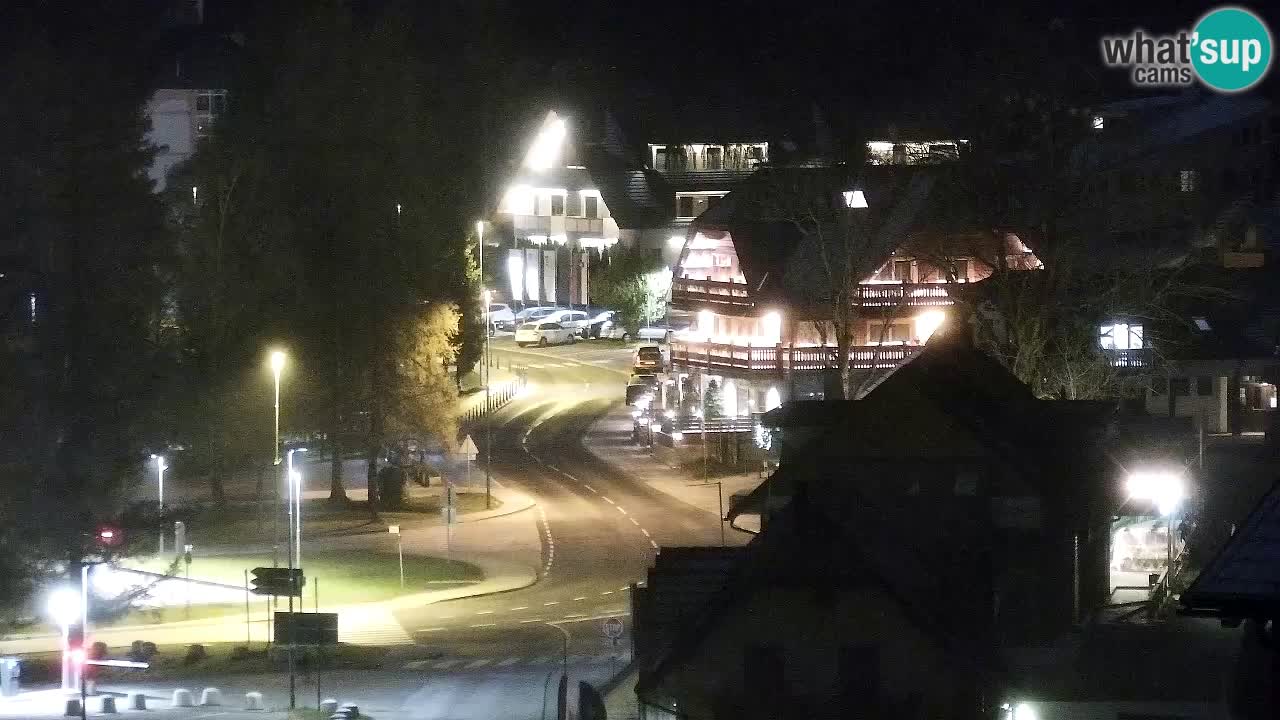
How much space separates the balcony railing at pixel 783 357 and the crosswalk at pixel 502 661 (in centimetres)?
2933

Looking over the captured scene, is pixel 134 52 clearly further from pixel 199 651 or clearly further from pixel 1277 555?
pixel 1277 555

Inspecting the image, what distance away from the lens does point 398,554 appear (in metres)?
49.0

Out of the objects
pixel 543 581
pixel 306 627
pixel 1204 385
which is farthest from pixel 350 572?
pixel 1204 385

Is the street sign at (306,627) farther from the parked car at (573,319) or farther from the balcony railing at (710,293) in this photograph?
the parked car at (573,319)

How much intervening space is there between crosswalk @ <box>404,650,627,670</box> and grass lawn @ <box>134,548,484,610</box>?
755cm

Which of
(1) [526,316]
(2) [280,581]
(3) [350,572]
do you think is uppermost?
(1) [526,316]

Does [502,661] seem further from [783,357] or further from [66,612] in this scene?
[783,357]

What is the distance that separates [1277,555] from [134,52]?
274 ft

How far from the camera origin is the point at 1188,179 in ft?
257

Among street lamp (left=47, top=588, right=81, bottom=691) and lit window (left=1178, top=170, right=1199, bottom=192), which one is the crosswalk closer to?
street lamp (left=47, top=588, right=81, bottom=691)

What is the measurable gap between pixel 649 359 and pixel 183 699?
149ft

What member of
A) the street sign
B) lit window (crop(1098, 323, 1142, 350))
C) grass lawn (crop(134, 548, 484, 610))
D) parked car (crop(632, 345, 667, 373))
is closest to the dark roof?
the street sign

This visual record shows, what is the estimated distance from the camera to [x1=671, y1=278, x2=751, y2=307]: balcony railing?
68062 mm

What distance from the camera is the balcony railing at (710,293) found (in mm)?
68062
